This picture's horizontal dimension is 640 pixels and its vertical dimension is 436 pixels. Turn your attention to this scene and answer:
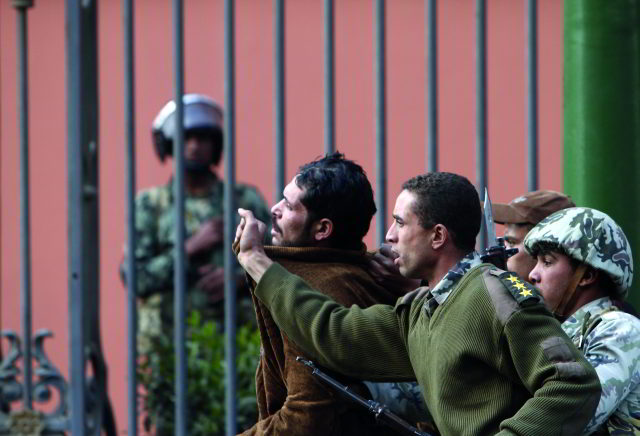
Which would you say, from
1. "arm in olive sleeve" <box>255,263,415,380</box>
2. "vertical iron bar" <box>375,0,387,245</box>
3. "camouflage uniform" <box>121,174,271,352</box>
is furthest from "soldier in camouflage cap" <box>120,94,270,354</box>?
"arm in olive sleeve" <box>255,263,415,380</box>

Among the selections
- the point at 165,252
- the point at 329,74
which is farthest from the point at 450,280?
the point at 165,252

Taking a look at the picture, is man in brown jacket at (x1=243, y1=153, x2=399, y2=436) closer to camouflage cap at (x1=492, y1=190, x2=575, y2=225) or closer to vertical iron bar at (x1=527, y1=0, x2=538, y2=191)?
camouflage cap at (x1=492, y1=190, x2=575, y2=225)

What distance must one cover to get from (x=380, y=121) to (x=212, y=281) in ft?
6.26

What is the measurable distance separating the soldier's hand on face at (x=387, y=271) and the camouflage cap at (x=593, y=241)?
397 mm

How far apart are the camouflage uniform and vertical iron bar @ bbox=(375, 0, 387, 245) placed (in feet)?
5.53

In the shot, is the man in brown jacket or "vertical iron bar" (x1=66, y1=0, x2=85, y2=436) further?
"vertical iron bar" (x1=66, y1=0, x2=85, y2=436)

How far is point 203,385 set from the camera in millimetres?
5402

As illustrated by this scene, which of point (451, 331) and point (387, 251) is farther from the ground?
point (387, 251)

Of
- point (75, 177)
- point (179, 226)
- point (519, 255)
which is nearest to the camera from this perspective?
point (519, 255)

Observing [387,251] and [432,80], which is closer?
[387,251]

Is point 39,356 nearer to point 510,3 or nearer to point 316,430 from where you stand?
point 316,430

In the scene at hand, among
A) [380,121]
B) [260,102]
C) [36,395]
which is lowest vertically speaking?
[36,395]

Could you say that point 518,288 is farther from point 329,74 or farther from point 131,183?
point 131,183

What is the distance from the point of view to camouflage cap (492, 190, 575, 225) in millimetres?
3572
